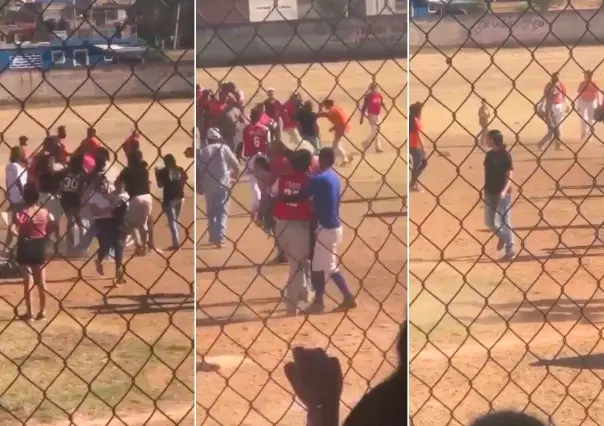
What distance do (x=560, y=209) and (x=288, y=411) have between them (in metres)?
1.30

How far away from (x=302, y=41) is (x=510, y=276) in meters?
1.21

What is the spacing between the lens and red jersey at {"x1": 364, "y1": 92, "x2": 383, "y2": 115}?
127 inches

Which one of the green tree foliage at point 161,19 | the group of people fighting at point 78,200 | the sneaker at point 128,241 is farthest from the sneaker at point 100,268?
the green tree foliage at point 161,19

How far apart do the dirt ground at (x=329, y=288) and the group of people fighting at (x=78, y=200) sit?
0.20 metres

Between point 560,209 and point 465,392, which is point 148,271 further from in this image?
point 560,209

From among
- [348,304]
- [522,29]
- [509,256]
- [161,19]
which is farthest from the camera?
[509,256]

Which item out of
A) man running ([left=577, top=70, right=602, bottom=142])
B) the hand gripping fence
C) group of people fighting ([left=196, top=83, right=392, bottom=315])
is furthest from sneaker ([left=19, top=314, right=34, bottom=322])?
man running ([left=577, top=70, right=602, bottom=142])

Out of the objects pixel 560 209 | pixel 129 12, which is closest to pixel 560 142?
pixel 560 209

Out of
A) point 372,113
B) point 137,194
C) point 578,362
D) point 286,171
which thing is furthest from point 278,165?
point 578,362

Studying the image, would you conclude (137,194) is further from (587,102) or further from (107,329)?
(587,102)

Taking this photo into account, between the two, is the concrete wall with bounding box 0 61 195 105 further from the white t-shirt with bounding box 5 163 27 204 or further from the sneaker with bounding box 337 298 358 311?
the sneaker with bounding box 337 298 358 311

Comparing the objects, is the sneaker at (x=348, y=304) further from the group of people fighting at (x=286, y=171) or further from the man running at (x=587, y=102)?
the man running at (x=587, y=102)

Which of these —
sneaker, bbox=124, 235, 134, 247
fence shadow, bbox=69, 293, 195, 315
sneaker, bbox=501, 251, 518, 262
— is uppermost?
sneaker, bbox=124, 235, 134, 247

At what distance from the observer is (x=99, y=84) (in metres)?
3.22
